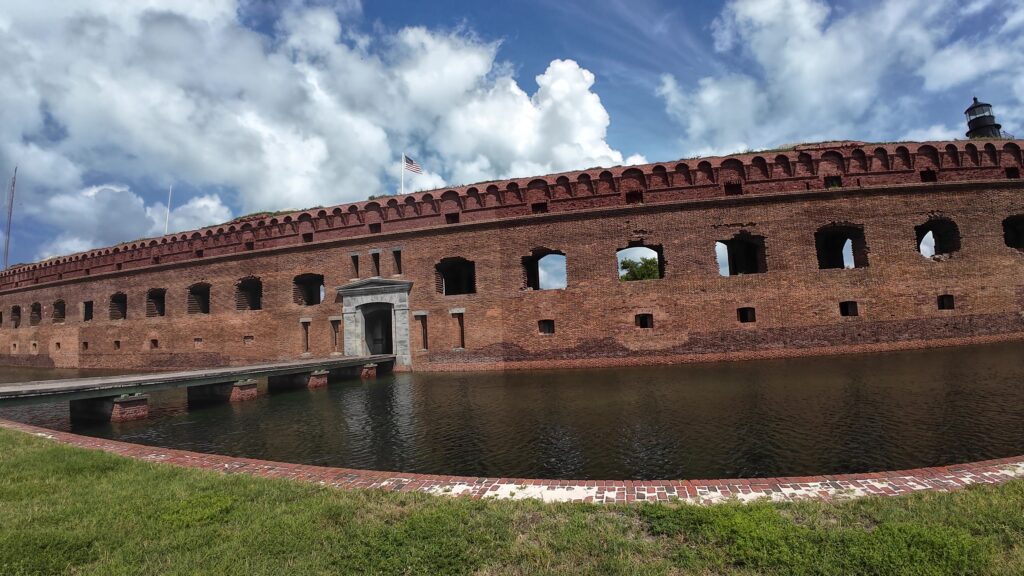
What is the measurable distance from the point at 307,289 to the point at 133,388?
12702 mm

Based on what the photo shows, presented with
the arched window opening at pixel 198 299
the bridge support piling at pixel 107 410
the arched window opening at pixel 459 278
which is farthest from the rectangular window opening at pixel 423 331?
the arched window opening at pixel 198 299

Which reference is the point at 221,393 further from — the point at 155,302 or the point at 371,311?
the point at 155,302

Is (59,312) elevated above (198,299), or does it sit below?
above

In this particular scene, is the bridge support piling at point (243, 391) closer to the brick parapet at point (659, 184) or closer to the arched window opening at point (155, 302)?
the brick parapet at point (659, 184)

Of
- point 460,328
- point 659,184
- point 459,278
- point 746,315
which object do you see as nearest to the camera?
point 746,315

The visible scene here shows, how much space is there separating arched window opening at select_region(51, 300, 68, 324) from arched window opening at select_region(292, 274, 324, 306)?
19628mm

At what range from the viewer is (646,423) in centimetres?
787

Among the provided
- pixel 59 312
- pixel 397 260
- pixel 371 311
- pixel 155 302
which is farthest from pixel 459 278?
pixel 59 312

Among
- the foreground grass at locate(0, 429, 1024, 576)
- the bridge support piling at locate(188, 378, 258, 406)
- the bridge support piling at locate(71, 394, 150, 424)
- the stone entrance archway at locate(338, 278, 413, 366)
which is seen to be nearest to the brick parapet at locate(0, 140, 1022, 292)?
the stone entrance archway at locate(338, 278, 413, 366)

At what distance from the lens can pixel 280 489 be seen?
4680 mm

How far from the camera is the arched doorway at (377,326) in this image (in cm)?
2088

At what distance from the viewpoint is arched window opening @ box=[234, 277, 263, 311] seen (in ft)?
76.7

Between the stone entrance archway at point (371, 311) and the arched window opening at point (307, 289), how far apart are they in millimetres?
2746

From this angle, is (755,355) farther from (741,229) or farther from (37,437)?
(37,437)
